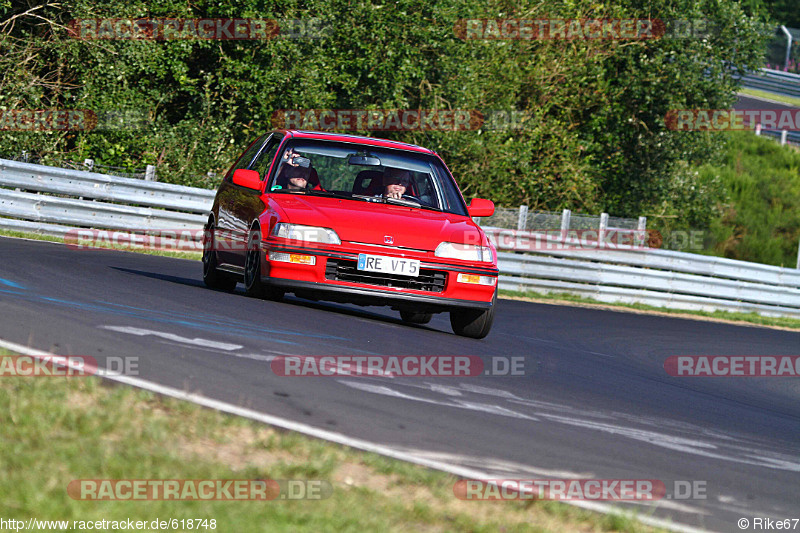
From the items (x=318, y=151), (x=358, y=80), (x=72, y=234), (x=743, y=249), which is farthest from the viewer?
(x=743, y=249)

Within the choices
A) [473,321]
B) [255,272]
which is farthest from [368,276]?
[473,321]

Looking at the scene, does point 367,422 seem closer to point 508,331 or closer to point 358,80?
point 508,331

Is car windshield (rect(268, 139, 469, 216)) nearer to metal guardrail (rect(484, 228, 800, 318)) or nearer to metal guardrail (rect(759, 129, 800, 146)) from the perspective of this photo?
metal guardrail (rect(484, 228, 800, 318))

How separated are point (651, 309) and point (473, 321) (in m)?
11.9

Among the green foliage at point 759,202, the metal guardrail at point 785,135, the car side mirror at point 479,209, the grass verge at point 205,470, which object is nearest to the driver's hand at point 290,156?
the car side mirror at point 479,209

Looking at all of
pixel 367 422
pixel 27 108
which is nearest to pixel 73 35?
pixel 27 108

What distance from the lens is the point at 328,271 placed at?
9.59m

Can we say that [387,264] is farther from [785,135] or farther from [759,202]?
[785,135]

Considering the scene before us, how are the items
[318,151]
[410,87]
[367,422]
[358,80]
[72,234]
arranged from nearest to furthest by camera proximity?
1. [367,422]
2. [318,151]
3. [72,234]
4. [358,80]
5. [410,87]

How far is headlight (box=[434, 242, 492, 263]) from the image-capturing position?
32.3 ft

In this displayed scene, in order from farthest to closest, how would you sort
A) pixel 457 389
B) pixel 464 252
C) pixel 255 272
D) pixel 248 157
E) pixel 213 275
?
pixel 248 157, pixel 213 275, pixel 255 272, pixel 464 252, pixel 457 389

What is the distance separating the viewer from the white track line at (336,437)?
14.9ft

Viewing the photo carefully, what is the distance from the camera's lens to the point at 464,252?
996cm

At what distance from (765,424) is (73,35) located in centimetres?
1729
